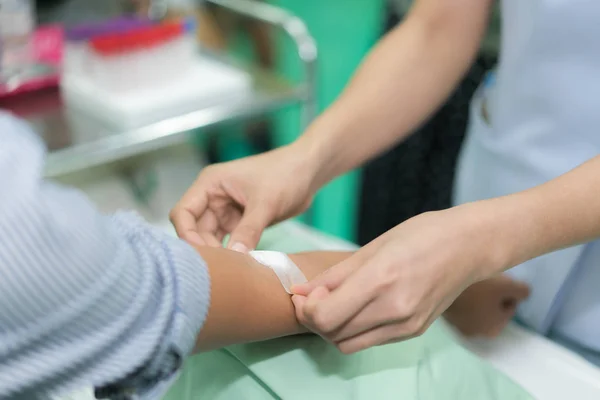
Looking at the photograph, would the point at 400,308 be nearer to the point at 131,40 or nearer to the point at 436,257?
the point at 436,257

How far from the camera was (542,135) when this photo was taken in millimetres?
684

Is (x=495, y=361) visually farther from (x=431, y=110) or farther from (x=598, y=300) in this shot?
(x=431, y=110)

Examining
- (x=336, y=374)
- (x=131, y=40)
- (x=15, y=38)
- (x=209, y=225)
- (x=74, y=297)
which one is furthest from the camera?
(x=15, y=38)

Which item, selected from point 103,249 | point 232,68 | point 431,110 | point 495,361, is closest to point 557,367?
point 495,361

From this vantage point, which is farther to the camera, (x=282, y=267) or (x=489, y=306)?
(x=489, y=306)

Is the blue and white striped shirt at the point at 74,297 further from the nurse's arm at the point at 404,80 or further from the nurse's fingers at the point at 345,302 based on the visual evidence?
the nurse's arm at the point at 404,80

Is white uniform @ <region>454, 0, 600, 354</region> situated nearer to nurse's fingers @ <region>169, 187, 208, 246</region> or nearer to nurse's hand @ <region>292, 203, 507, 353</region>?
nurse's hand @ <region>292, 203, 507, 353</region>

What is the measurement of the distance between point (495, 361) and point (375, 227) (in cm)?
74

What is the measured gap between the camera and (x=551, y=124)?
2.21 feet

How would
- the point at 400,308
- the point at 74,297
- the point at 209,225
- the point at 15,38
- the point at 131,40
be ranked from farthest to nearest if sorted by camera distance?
the point at 15,38 → the point at 131,40 → the point at 209,225 → the point at 400,308 → the point at 74,297

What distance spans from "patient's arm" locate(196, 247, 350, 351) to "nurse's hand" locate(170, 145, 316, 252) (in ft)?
0.31

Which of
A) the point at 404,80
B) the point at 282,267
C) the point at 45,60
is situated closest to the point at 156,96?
the point at 45,60

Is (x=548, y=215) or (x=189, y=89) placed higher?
(x=548, y=215)

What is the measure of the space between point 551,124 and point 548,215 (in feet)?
0.57
